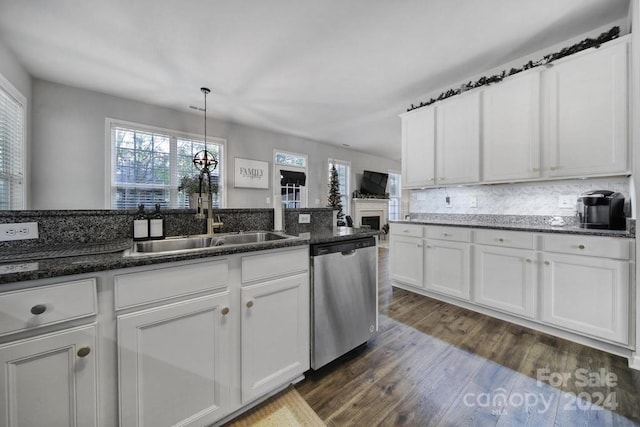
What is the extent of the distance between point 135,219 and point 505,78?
3379mm

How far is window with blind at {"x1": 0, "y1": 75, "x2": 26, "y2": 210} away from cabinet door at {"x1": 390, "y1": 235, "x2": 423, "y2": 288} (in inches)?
168

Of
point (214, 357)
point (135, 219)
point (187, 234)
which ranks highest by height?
point (135, 219)

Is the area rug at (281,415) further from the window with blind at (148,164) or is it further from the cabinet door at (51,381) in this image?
the window with blind at (148,164)

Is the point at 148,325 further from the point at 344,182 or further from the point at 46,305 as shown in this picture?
the point at 344,182

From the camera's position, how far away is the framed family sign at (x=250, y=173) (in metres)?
4.75

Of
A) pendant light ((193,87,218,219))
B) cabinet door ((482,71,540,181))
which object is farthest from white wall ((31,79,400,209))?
cabinet door ((482,71,540,181))

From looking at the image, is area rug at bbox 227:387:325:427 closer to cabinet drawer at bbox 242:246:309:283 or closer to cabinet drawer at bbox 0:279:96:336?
cabinet drawer at bbox 242:246:309:283

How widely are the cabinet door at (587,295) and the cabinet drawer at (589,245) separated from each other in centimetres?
4

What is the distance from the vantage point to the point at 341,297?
62.1 inches

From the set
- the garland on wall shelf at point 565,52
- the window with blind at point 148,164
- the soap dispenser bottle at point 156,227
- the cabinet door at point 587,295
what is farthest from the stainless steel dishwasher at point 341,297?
the window with blind at point 148,164

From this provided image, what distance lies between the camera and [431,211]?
3.29 meters

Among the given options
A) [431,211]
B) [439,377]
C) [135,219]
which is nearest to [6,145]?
[135,219]

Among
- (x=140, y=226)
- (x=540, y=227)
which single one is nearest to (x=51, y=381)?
(x=140, y=226)

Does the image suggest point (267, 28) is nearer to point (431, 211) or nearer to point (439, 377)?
point (431, 211)
